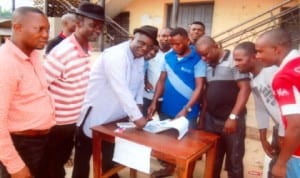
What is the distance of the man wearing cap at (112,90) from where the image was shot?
224cm

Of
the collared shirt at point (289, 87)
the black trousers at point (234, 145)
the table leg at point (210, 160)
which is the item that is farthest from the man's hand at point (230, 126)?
the collared shirt at point (289, 87)

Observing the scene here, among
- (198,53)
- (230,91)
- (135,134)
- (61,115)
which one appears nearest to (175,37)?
(198,53)

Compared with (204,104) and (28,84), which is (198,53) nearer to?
(204,104)

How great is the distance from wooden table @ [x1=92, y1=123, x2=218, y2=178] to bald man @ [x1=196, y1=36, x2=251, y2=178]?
423 millimetres

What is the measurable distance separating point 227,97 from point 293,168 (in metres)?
0.93

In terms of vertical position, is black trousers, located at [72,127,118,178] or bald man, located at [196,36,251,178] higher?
bald man, located at [196,36,251,178]

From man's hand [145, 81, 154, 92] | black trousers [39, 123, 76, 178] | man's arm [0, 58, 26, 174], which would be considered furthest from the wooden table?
man's hand [145, 81, 154, 92]

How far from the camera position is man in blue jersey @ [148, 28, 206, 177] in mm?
2711

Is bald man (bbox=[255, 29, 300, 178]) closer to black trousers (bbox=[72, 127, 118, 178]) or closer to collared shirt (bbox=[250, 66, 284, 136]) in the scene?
collared shirt (bbox=[250, 66, 284, 136])

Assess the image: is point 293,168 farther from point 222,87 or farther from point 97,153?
point 97,153

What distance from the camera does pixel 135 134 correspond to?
2154mm

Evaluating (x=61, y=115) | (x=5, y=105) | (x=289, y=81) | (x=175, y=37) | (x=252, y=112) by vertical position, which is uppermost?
(x=175, y=37)

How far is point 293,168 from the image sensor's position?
71.1 inches

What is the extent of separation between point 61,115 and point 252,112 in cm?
383
